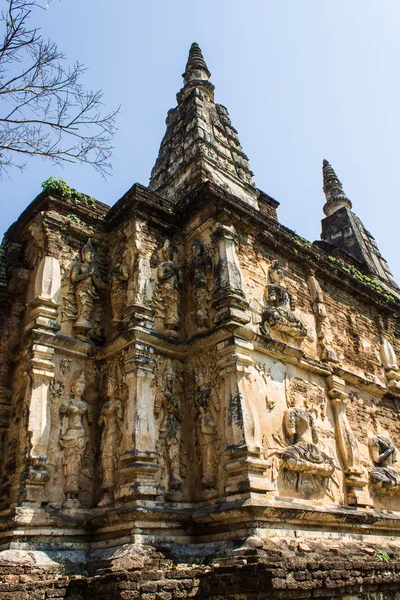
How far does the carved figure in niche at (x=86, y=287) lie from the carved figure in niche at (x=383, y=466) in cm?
592

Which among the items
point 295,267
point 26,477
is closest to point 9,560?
point 26,477

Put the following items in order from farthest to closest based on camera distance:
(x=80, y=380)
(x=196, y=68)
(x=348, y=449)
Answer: (x=196, y=68)
(x=348, y=449)
(x=80, y=380)

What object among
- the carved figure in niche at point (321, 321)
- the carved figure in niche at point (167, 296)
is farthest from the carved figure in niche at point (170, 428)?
the carved figure in niche at point (321, 321)

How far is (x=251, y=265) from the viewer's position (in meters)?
9.82

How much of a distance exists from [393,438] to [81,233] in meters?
7.75

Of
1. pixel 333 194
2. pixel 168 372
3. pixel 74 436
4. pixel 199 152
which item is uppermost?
pixel 333 194

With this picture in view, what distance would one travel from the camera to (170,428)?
26.1 feet

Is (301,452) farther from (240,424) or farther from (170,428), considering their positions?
(170,428)

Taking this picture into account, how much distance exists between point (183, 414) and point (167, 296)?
2.03 m

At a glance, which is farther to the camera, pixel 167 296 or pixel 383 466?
pixel 383 466

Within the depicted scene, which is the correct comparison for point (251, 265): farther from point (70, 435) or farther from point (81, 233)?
point (70, 435)

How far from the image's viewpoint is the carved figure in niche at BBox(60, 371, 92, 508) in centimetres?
753

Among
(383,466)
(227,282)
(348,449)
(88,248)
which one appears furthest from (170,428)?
(383,466)

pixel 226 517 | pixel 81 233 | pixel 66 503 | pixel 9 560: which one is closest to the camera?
pixel 9 560
